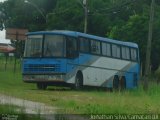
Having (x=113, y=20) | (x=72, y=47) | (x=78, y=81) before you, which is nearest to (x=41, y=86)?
(x=78, y=81)

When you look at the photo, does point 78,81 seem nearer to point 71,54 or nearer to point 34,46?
point 71,54

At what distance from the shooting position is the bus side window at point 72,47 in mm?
29438

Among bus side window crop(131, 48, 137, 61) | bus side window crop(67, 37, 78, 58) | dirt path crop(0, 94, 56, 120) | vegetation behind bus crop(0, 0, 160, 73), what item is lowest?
dirt path crop(0, 94, 56, 120)

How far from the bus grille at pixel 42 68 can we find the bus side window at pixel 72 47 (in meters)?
0.89

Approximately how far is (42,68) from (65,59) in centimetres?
124

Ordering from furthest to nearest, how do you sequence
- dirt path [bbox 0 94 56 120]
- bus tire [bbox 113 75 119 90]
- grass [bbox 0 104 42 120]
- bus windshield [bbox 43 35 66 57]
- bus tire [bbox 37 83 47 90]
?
1. bus tire [bbox 113 75 119 90]
2. bus tire [bbox 37 83 47 90]
3. bus windshield [bbox 43 35 66 57]
4. dirt path [bbox 0 94 56 120]
5. grass [bbox 0 104 42 120]

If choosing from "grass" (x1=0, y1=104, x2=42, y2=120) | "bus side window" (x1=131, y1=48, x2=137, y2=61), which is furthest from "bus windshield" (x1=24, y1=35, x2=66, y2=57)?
"grass" (x1=0, y1=104, x2=42, y2=120)

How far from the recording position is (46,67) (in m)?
29.3

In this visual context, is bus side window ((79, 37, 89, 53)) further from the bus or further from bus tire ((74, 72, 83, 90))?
bus tire ((74, 72, 83, 90))

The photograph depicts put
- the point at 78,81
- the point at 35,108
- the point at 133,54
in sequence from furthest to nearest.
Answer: the point at 133,54 < the point at 78,81 < the point at 35,108

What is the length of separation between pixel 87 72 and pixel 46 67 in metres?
2.91

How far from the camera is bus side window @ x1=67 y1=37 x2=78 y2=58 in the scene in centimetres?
2944

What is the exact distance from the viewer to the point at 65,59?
29234mm

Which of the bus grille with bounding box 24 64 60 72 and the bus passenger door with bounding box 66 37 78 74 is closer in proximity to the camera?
the bus grille with bounding box 24 64 60 72
